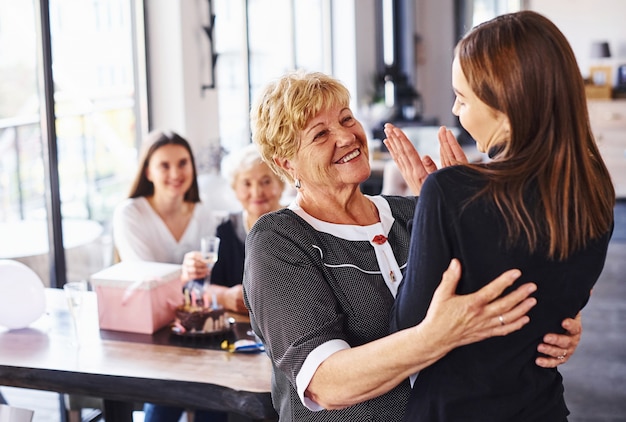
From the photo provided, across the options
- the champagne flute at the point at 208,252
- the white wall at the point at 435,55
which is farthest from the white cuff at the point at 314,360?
the white wall at the point at 435,55

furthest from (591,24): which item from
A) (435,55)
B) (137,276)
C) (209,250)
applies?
(137,276)

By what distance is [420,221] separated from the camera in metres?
1.40

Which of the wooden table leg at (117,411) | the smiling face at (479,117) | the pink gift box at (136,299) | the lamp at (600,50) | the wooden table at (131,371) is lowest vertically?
the wooden table leg at (117,411)

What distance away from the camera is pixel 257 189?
332 cm

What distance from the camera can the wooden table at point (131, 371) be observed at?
2.11 meters

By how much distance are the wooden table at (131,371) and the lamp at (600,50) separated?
8695 millimetres

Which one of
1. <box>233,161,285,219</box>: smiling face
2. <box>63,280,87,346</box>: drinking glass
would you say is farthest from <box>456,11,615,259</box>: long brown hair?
<box>233,161,285,219</box>: smiling face

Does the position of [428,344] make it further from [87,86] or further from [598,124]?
[598,124]

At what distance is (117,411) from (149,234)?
3.69ft

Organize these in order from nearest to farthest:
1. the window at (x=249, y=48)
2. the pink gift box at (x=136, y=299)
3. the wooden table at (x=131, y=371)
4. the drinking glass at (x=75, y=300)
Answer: the wooden table at (x=131, y=371) → the drinking glass at (x=75, y=300) → the pink gift box at (x=136, y=299) → the window at (x=249, y=48)

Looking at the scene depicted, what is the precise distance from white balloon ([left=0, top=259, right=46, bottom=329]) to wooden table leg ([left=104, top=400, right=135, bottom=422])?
0.39m

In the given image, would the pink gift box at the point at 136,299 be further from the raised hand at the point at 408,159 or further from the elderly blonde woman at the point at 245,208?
the raised hand at the point at 408,159

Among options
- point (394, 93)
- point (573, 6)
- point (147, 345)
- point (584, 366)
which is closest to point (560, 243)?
point (147, 345)

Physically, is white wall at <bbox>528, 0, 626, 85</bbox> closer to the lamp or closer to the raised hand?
the lamp
